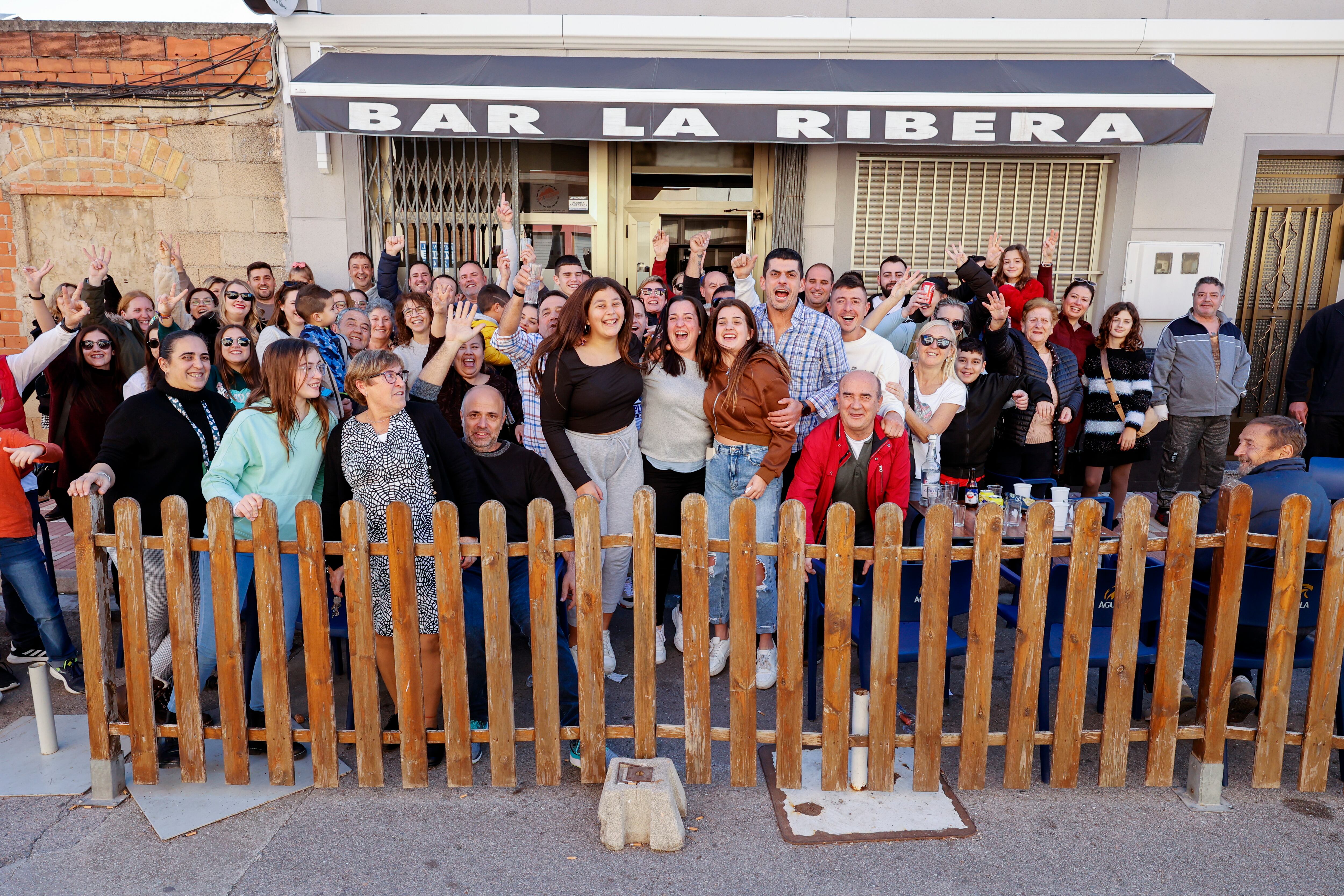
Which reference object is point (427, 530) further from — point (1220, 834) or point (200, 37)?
point (200, 37)

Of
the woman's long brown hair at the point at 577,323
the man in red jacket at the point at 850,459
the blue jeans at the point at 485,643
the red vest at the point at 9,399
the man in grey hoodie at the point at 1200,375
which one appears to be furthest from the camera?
the man in grey hoodie at the point at 1200,375

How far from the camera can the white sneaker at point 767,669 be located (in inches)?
157

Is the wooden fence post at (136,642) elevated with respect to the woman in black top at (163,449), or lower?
lower

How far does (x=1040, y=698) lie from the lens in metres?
3.43

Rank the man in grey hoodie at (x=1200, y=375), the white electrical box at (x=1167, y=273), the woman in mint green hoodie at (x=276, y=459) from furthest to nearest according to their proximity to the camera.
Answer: the white electrical box at (x=1167, y=273) → the man in grey hoodie at (x=1200, y=375) → the woman in mint green hoodie at (x=276, y=459)

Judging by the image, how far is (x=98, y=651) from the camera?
308 centimetres

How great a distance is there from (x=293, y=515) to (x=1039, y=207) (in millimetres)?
7097

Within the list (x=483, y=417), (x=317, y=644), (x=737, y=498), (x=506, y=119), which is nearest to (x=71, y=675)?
(x=317, y=644)

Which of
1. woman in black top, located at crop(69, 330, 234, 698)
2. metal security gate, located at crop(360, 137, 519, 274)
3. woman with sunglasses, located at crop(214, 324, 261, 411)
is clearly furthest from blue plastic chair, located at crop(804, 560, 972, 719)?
metal security gate, located at crop(360, 137, 519, 274)

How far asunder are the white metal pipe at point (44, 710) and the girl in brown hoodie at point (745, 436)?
266 cm

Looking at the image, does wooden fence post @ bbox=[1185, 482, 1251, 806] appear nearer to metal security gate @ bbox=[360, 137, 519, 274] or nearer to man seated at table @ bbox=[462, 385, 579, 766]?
man seated at table @ bbox=[462, 385, 579, 766]

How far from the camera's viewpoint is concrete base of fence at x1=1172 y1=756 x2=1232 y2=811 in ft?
10.2

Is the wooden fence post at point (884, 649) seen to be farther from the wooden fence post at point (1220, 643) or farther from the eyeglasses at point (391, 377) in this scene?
the eyeglasses at point (391, 377)

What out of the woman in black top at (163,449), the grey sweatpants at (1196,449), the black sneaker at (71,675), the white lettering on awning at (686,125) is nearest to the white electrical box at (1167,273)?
the grey sweatpants at (1196,449)
